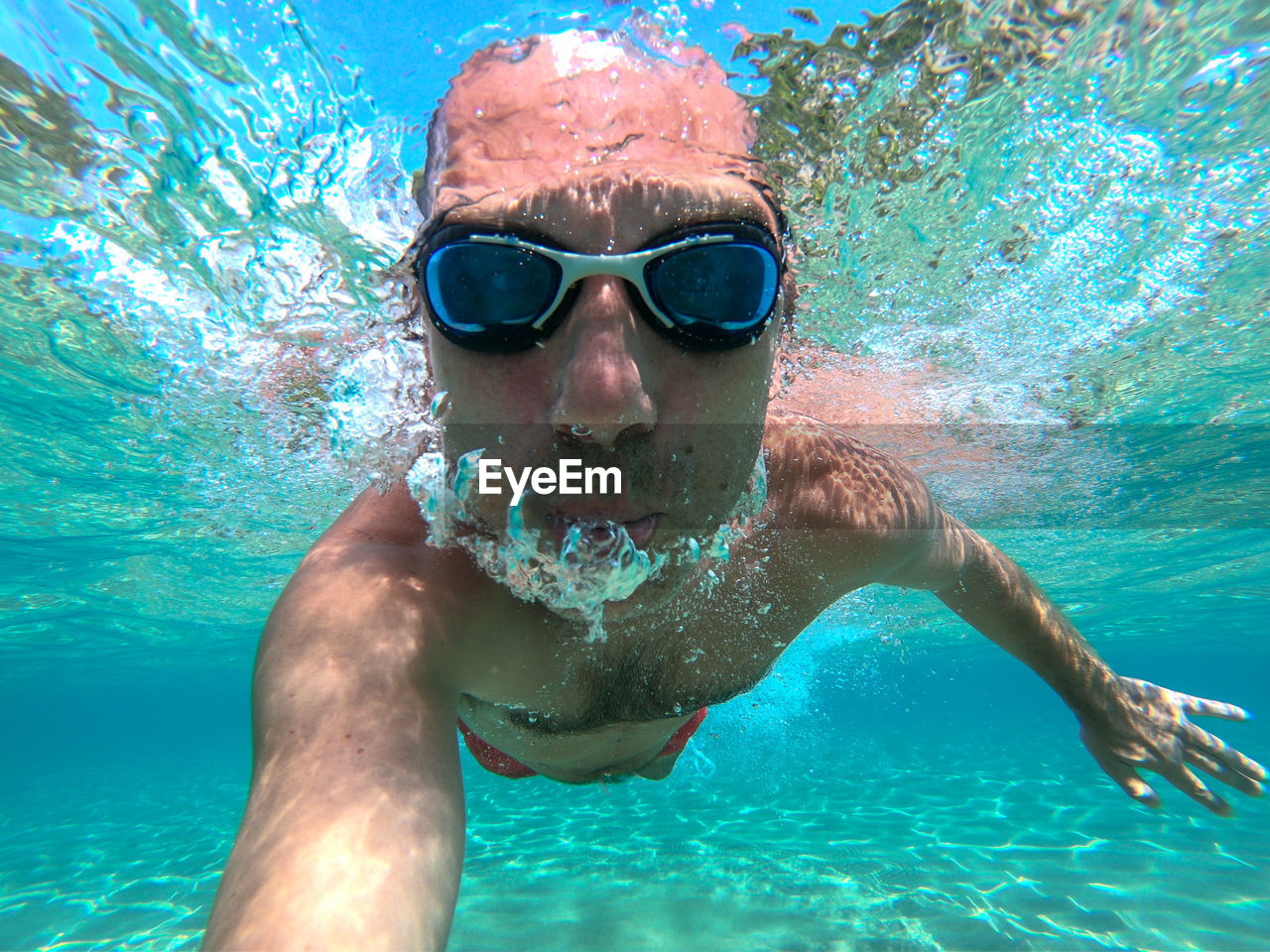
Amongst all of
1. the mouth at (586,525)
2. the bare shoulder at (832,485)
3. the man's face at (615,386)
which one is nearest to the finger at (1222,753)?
the bare shoulder at (832,485)

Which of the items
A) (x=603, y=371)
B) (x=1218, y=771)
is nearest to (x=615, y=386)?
(x=603, y=371)

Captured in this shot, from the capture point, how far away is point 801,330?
8.09 meters

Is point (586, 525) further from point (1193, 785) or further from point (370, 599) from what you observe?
Result: point (1193, 785)

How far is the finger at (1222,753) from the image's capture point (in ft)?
13.3

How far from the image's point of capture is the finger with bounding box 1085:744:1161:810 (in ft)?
13.3

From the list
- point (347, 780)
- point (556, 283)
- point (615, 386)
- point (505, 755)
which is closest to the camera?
point (347, 780)

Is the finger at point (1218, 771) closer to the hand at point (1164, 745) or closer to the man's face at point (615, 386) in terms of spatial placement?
the hand at point (1164, 745)

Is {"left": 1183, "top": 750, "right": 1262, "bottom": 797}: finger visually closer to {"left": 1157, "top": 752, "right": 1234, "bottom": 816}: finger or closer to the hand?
the hand

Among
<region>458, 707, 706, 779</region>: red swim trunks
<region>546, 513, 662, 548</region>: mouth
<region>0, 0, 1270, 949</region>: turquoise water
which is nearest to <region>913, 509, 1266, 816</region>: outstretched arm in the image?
<region>458, 707, 706, 779</region>: red swim trunks

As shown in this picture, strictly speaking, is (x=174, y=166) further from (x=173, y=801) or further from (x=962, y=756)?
(x=962, y=756)

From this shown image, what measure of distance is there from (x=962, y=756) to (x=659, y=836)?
2610 cm

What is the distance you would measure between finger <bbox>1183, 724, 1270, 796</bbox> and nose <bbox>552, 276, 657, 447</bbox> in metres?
4.34

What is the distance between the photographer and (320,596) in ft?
7.84
